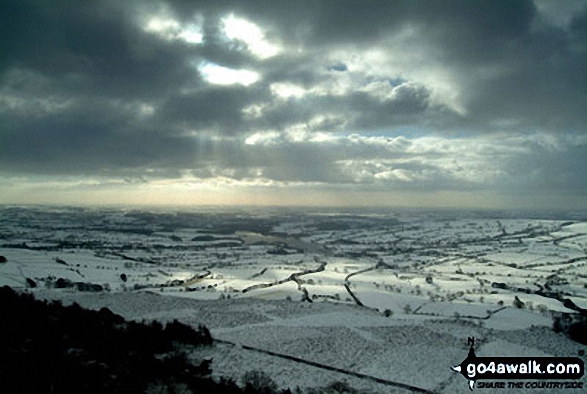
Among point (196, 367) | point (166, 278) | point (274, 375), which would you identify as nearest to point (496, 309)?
point (274, 375)

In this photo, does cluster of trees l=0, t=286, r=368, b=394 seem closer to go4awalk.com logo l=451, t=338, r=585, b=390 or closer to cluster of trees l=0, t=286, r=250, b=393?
cluster of trees l=0, t=286, r=250, b=393

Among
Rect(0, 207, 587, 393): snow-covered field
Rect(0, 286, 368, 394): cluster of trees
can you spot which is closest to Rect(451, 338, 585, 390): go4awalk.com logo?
Rect(0, 207, 587, 393): snow-covered field

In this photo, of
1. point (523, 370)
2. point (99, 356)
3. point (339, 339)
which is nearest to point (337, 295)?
point (339, 339)

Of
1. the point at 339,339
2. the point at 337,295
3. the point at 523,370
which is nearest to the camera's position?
the point at 523,370

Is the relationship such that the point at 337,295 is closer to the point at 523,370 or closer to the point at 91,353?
the point at 523,370

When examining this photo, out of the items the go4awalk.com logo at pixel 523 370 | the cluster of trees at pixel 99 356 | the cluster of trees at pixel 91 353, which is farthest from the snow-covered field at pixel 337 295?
the cluster of trees at pixel 91 353

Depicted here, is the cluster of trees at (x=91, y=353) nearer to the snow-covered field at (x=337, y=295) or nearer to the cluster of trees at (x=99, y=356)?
the cluster of trees at (x=99, y=356)

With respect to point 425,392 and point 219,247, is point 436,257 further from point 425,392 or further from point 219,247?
point 425,392
